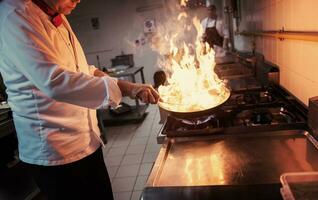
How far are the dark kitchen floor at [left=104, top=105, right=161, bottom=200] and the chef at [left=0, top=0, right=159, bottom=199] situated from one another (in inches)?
49.8

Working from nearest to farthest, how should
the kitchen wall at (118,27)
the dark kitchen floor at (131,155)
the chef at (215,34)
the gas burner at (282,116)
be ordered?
the gas burner at (282,116)
the dark kitchen floor at (131,155)
the chef at (215,34)
the kitchen wall at (118,27)

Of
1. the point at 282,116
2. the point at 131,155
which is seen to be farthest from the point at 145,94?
the point at 131,155

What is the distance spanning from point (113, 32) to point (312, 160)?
6.65m

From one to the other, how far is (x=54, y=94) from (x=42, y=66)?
0.12 m

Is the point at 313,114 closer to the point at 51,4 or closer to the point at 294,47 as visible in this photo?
the point at 294,47

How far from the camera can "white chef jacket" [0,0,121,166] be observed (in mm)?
1078

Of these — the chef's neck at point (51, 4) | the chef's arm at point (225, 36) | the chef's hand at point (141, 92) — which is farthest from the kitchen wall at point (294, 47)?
the chef's arm at point (225, 36)

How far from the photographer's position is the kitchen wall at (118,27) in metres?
6.89

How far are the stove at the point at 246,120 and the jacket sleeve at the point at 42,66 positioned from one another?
1.55ft

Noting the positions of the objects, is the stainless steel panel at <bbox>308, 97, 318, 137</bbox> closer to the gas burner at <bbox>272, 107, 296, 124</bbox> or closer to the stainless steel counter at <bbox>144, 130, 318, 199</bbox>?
the stainless steel counter at <bbox>144, 130, 318, 199</bbox>

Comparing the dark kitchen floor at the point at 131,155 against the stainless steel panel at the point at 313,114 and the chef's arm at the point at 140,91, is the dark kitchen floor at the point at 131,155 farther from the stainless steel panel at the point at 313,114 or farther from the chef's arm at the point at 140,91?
the stainless steel panel at the point at 313,114

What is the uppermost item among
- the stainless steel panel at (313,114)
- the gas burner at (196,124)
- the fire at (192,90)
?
the fire at (192,90)

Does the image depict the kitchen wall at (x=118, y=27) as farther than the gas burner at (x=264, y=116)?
Yes

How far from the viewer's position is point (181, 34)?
7.12 meters
